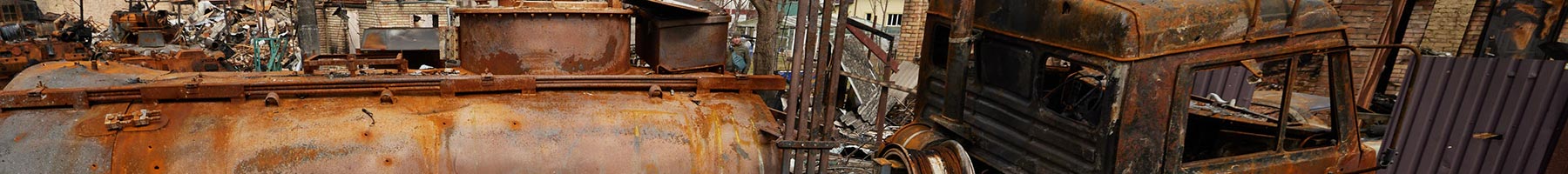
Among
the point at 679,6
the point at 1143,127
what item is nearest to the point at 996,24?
the point at 1143,127

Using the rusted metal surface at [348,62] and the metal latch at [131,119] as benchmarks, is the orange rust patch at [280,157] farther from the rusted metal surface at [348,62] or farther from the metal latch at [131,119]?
the rusted metal surface at [348,62]

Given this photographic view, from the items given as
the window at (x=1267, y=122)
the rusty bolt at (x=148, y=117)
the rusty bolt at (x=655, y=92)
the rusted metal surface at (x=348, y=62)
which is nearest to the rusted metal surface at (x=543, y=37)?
the rusted metal surface at (x=348, y=62)

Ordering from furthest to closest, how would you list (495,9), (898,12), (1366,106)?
(898,12), (1366,106), (495,9)

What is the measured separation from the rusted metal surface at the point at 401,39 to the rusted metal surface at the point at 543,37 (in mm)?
3949

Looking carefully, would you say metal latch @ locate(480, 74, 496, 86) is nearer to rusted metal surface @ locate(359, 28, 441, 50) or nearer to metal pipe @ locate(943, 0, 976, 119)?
metal pipe @ locate(943, 0, 976, 119)

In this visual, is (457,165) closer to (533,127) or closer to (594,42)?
(533,127)

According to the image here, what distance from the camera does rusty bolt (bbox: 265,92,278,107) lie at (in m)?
4.59

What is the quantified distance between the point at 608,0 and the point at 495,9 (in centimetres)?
64

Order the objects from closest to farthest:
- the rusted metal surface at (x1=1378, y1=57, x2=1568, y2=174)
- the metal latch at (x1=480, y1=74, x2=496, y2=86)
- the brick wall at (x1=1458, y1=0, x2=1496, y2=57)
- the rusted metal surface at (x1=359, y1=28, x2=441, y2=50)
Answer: the metal latch at (x1=480, y1=74, x2=496, y2=86) < the rusted metal surface at (x1=1378, y1=57, x2=1568, y2=174) < the brick wall at (x1=1458, y1=0, x2=1496, y2=57) < the rusted metal surface at (x1=359, y1=28, x2=441, y2=50)

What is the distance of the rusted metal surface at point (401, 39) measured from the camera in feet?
30.8

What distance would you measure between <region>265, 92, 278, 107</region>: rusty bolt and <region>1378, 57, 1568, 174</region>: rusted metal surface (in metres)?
6.34

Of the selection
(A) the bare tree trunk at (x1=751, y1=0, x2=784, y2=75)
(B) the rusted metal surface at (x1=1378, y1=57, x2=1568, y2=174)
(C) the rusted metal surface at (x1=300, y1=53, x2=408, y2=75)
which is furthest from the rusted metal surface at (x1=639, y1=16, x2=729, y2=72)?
(B) the rusted metal surface at (x1=1378, y1=57, x2=1568, y2=174)

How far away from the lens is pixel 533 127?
4586mm

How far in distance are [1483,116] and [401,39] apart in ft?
30.4
